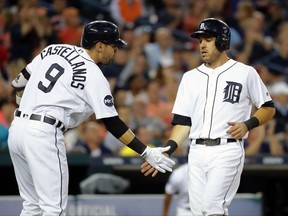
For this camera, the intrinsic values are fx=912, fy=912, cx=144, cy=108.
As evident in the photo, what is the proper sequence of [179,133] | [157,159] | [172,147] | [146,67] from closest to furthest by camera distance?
[157,159]
[172,147]
[179,133]
[146,67]

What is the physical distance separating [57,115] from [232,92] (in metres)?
1.44

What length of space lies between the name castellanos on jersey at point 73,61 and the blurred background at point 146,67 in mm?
→ 2213

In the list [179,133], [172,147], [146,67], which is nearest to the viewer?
[172,147]

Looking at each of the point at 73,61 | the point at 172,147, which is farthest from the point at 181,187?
the point at 73,61

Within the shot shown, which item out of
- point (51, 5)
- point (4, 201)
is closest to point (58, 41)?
point (51, 5)

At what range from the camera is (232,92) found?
285 inches

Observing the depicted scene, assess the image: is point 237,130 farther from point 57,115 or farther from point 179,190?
point 179,190

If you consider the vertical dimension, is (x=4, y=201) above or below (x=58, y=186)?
below

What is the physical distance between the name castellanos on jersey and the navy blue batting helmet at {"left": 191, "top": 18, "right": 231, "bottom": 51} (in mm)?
1064

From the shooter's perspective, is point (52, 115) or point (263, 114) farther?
point (263, 114)

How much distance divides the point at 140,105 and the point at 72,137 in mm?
1151

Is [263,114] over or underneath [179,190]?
over

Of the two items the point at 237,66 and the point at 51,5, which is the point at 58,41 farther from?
the point at 237,66

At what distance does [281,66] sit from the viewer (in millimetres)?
13625
